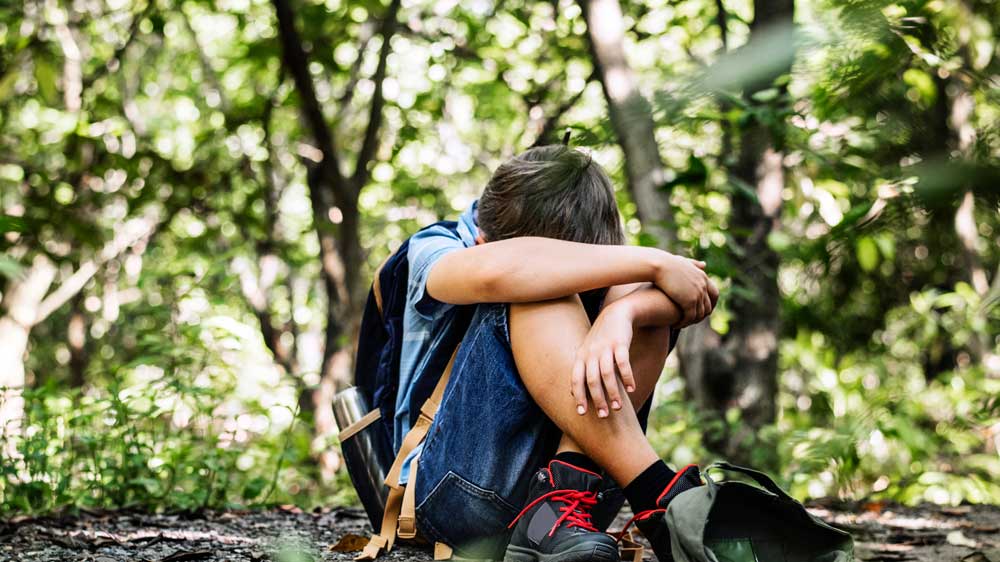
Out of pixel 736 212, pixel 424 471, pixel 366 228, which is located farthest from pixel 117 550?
pixel 366 228

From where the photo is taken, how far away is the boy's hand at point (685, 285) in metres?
2.03

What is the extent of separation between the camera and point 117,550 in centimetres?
224

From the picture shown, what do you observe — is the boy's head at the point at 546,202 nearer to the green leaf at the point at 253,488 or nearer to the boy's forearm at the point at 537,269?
the boy's forearm at the point at 537,269

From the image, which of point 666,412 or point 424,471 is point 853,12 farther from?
point 666,412

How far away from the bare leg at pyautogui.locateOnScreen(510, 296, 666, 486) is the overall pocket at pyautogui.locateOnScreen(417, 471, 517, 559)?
8.5 inches

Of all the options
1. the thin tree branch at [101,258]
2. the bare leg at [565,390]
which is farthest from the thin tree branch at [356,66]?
the bare leg at [565,390]

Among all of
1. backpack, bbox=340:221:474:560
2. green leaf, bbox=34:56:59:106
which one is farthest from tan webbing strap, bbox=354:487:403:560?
green leaf, bbox=34:56:59:106

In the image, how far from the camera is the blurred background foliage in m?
0.67

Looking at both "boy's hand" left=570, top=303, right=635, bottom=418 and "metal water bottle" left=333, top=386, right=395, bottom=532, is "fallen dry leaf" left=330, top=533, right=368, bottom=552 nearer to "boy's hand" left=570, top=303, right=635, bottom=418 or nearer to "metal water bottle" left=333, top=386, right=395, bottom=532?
"metal water bottle" left=333, top=386, right=395, bottom=532

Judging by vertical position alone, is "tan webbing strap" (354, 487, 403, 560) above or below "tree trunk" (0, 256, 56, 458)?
below

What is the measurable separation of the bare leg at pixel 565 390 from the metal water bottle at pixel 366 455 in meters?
0.53

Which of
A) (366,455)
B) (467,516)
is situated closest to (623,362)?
(467,516)

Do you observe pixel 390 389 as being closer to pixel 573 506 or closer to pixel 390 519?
pixel 390 519

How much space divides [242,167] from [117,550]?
5407mm
